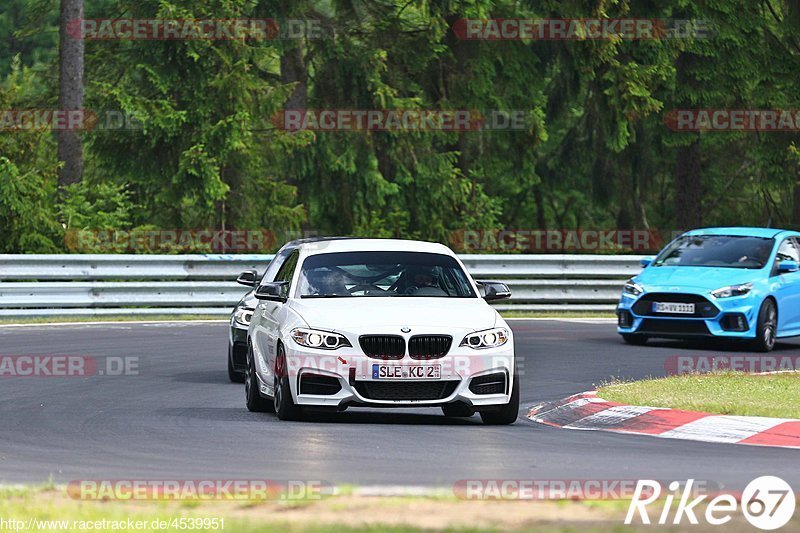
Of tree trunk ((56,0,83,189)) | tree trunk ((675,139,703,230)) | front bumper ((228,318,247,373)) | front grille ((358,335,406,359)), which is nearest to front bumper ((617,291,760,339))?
front bumper ((228,318,247,373))

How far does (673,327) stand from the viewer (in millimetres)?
22109

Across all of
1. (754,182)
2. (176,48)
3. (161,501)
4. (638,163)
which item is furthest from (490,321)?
(754,182)

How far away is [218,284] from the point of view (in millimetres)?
28766

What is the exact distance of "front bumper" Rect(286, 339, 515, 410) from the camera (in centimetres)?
1299

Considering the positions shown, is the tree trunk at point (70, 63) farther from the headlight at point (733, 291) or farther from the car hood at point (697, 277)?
the headlight at point (733, 291)

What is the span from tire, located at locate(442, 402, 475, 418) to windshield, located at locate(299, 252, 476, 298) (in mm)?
1082

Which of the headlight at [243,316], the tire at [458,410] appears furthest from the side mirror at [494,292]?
the headlight at [243,316]

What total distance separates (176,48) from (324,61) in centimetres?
559

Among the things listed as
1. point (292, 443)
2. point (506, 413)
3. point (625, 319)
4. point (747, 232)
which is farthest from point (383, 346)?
point (747, 232)

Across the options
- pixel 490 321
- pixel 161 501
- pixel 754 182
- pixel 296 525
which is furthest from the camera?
pixel 754 182

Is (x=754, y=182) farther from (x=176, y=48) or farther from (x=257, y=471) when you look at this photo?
(x=257, y=471)

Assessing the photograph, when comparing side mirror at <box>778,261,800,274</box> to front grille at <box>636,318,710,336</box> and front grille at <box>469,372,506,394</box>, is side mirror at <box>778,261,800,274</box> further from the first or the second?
front grille at <box>469,372,506,394</box>

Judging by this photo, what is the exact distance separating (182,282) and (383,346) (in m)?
16.0

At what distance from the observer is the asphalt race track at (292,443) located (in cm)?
1021
